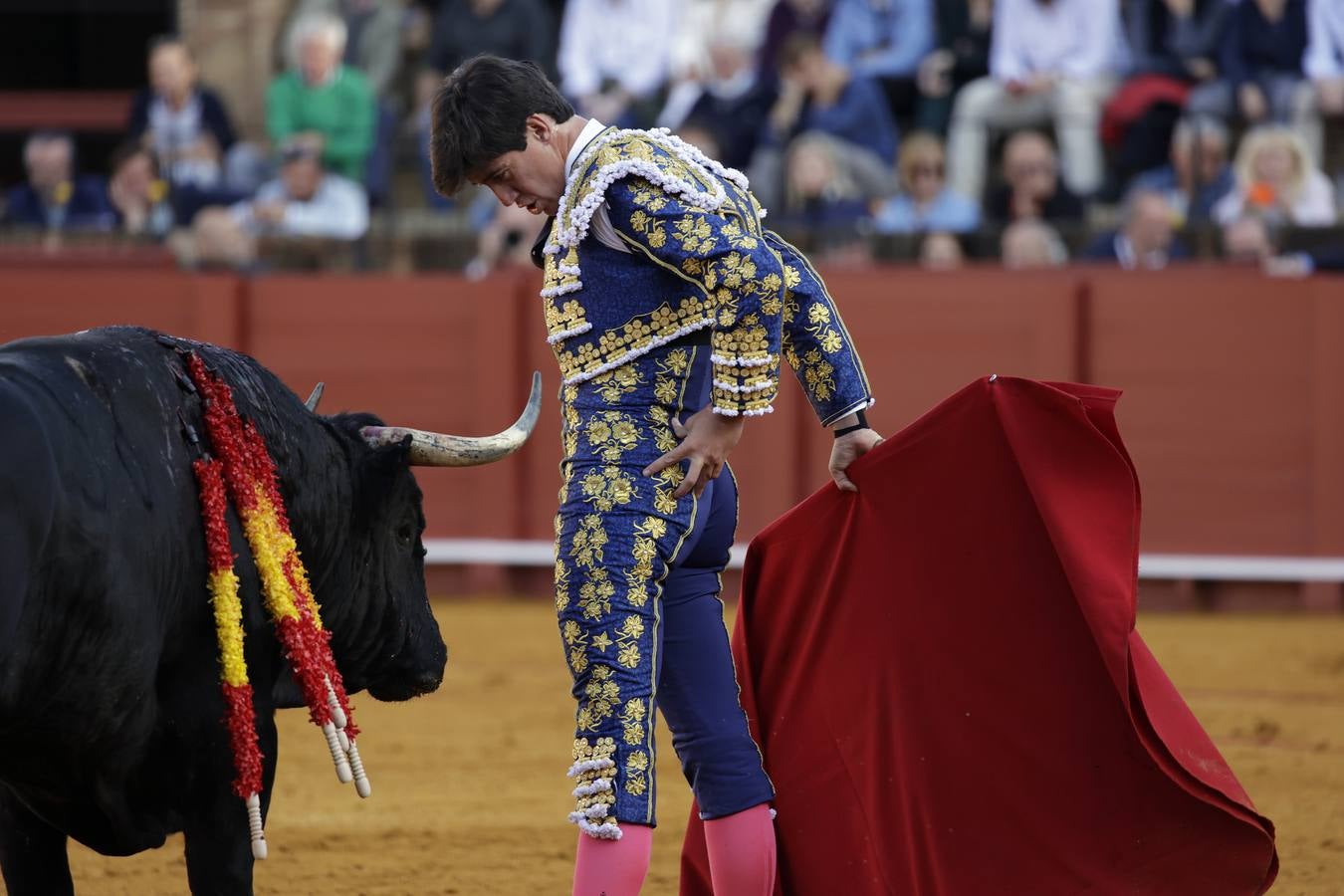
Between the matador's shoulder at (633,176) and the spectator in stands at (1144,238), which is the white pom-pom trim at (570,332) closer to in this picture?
the matador's shoulder at (633,176)

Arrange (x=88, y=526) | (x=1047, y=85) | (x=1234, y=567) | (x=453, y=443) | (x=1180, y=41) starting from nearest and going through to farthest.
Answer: (x=88, y=526)
(x=453, y=443)
(x=1234, y=567)
(x=1047, y=85)
(x=1180, y=41)

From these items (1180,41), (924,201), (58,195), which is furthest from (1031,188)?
(58,195)

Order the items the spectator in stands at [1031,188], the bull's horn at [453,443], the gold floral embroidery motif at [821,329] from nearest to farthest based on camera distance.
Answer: the gold floral embroidery motif at [821,329]
the bull's horn at [453,443]
the spectator in stands at [1031,188]

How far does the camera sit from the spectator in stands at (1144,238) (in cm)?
769

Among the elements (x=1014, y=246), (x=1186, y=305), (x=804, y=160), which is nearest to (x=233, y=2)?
(x=804, y=160)

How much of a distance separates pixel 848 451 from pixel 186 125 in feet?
22.1

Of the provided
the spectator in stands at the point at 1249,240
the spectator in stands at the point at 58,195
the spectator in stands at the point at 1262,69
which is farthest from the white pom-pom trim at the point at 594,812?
the spectator in stands at the point at 58,195

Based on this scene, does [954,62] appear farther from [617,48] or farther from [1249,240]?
[1249,240]

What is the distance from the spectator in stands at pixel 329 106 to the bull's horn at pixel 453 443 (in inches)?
224

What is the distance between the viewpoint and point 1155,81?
26.8ft

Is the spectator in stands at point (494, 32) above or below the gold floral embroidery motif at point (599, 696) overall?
above

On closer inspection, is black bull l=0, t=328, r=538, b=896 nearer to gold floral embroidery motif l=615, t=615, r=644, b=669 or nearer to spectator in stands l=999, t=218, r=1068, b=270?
gold floral embroidery motif l=615, t=615, r=644, b=669

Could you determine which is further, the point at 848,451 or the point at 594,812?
the point at 848,451

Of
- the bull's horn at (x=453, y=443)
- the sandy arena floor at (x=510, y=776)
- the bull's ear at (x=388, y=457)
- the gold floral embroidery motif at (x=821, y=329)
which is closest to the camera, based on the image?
the gold floral embroidery motif at (x=821, y=329)
